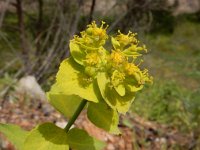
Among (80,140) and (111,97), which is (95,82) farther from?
(80,140)

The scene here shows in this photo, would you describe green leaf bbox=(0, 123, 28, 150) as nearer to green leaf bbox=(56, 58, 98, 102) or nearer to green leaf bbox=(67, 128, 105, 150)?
green leaf bbox=(67, 128, 105, 150)

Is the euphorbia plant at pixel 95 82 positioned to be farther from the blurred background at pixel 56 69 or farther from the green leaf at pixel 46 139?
the blurred background at pixel 56 69

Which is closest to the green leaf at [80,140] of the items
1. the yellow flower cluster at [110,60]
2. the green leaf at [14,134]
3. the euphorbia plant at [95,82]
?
the euphorbia plant at [95,82]

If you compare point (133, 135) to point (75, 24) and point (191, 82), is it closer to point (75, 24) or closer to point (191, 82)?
point (75, 24)

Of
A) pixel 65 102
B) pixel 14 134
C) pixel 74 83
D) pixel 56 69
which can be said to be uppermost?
pixel 74 83

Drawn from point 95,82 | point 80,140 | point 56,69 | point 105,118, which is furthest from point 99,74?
point 56,69

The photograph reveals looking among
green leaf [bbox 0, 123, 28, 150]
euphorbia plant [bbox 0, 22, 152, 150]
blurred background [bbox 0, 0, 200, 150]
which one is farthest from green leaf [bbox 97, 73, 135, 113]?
Result: blurred background [bbox 0, 0, 200, 150]

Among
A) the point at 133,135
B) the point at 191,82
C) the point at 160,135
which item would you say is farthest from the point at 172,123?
the point at 191,82
